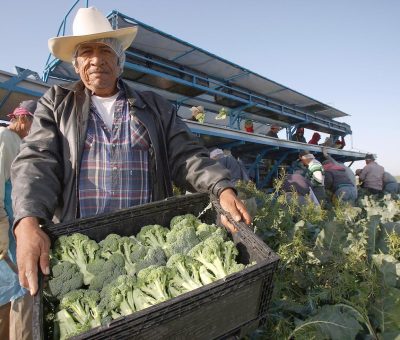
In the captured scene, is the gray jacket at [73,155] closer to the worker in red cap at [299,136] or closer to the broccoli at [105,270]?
the broccoli at [105,270]

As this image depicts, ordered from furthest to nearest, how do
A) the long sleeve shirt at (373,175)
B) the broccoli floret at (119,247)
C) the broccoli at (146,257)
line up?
the long sleeve shirt at (373,175)
the broccoli floret at (119,247)
the broccoli at (146,257)

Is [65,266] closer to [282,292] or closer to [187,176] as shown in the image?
[187,176]

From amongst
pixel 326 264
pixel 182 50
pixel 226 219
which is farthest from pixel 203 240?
pixel 182 50

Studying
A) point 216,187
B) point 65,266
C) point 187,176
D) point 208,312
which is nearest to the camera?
point 208,312

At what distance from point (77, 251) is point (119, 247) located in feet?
0.73

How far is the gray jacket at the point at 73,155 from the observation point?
198cm

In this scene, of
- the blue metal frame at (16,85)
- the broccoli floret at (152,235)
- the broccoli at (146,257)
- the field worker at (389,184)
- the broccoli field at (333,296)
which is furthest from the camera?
the field worker at (389,184)

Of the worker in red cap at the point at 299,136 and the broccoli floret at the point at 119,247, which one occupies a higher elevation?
the worker in red cap at the point at 299,136

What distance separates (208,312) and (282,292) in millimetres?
1532

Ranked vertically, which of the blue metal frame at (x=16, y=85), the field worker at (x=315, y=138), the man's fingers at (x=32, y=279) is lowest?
the man's fingers at (x=32, y=279)

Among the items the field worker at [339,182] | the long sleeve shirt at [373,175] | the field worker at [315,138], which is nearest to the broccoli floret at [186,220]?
the field worker at [339,182]

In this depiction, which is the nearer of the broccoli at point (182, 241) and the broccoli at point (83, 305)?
the broccoli at point (83, 305)

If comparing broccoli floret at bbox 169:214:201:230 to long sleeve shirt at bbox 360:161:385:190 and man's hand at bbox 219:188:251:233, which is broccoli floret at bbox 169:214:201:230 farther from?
long sleeve shirt at bbox 360:161:385:190

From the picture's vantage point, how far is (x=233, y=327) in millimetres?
1391
